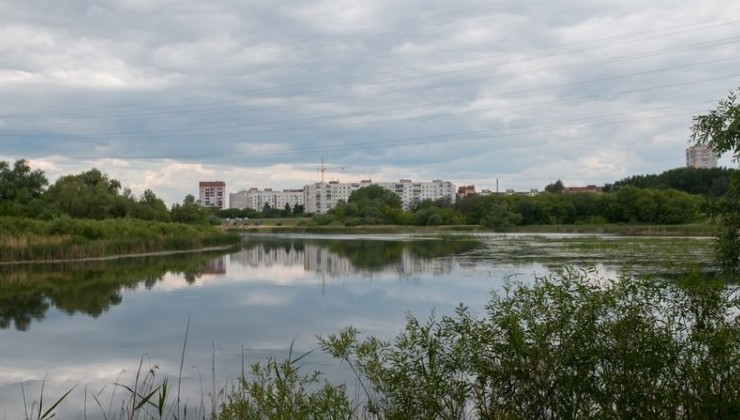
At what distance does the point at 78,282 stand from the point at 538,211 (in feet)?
230

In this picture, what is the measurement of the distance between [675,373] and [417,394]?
1878mm

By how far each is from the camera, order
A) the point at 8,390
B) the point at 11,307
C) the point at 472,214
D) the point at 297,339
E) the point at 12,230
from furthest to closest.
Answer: the point at 472,214 < the point at 12,230 < the point at 11,307 < the point at 297,339 < the point at 8,390

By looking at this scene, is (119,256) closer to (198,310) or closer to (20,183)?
(198,310)

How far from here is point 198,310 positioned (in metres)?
18.3

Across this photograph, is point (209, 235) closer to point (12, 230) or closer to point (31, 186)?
point (12, 230)

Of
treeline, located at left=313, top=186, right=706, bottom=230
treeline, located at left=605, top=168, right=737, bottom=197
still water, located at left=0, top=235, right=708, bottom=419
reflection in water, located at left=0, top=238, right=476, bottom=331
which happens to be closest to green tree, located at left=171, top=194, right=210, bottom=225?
reflection in water, located at left=0, top=238, right=476, bottom=331

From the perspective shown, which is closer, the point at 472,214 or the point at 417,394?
the point at 417,394

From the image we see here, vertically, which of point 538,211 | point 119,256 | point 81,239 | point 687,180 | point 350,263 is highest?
point 687,180

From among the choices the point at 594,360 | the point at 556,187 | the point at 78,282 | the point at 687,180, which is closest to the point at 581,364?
the point at 594,360

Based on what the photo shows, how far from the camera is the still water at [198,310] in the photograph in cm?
1062

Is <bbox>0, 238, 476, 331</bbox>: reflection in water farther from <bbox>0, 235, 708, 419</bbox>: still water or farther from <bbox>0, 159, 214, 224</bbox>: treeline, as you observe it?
<bbox>0, 159, 214, 224</bbox>: treeline

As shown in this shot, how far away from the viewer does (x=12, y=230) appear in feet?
113

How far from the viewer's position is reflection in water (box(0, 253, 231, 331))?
18766mm

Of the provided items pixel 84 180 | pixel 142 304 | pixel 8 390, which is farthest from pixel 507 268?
pixel 84 180
